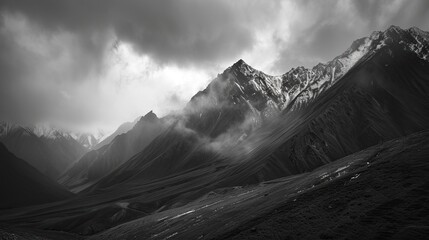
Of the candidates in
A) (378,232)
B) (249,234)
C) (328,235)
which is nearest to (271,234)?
(249,234)

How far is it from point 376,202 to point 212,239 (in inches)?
1117

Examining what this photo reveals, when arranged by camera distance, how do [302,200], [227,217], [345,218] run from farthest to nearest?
1. [227,217]
2. [302,200]
3. [345,218]

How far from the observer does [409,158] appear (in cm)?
6481

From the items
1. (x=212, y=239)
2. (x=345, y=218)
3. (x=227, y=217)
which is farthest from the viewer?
(x=227, y=217)

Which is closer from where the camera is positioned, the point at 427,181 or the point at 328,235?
the point at 328,235

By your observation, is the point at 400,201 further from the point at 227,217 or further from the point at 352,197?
the point at 227,217

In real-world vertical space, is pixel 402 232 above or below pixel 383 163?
below

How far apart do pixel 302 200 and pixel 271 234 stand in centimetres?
1670

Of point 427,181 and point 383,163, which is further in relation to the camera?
point 383,163

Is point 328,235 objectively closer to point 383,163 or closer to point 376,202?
point 376,202

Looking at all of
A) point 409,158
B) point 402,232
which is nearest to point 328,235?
point 402,232

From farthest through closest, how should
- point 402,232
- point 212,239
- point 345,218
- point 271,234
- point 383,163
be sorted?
1. point 383,163
2. point 212,239
3. point 271,234
4. point 345,218
5. point 402,232

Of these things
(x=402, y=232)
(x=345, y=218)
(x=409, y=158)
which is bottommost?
(x=402, y=232)

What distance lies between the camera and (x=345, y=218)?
4600cm
